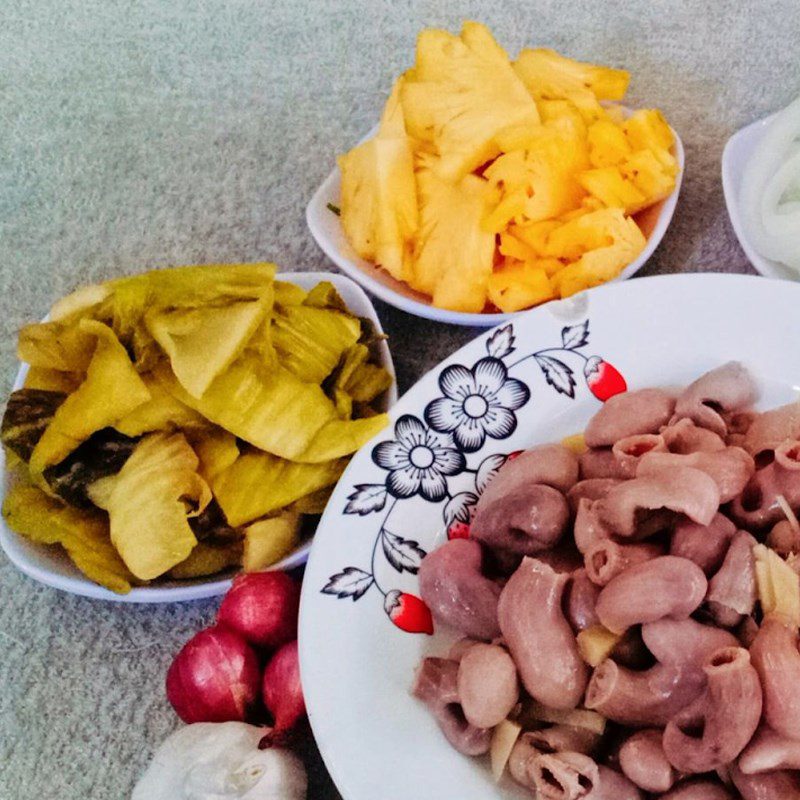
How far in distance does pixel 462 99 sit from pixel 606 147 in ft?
0.49

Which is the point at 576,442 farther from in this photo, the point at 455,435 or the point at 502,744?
the point at 502,744

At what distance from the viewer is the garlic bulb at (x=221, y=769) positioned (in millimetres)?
659

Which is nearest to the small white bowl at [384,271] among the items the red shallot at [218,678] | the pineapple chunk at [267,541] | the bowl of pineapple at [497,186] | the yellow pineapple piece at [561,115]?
the bowl of pineapple at [497,186]

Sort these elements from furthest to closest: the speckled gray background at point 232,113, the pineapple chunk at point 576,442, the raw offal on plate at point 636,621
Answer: the speckled gray background at point 232,113
the pineapple chunk at point 576,442
the raw offal on plate at point 636,621

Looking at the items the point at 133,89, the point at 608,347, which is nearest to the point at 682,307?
the point at 608,347

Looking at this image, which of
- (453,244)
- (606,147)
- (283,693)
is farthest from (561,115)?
(283,693)

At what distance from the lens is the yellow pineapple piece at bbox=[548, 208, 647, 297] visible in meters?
0.82

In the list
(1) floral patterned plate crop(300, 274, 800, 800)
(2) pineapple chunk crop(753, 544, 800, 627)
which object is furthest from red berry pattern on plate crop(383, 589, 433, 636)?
(2) pineapple chunk crop(753, 544, 800, 627)

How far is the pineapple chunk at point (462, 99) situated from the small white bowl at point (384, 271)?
0.13m

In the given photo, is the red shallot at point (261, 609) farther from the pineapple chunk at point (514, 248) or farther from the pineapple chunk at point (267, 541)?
the pineapple chunk at point (514, 248)

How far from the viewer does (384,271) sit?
93 centimetres

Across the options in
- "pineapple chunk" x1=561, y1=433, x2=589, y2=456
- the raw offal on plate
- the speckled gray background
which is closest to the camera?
the raw offal on plate

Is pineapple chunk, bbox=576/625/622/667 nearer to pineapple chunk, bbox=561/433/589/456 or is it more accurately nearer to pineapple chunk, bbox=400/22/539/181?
pineapple chunk, bbox=561/433/589/456

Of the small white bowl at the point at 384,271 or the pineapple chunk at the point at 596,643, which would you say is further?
the small white bowl at the point at 384,271
